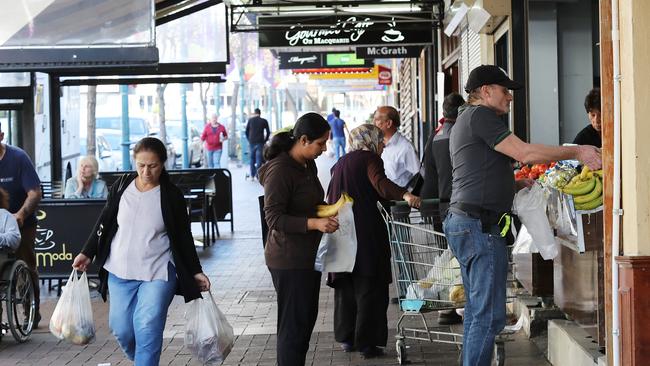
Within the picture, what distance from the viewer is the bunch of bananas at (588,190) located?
659 centimetres

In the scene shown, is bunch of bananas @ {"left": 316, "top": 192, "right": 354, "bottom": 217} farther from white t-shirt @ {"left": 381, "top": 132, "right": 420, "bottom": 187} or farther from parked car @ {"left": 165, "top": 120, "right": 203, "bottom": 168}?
parked car @ {"left": 165, "top": 120, "right": 203, "bottom": 168}

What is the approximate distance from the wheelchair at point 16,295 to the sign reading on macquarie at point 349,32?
26.0ft

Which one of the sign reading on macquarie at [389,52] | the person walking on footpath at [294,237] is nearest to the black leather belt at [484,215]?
the person walking on footpath at [294,237]

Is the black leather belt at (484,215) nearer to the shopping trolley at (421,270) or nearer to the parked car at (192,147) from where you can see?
the shopping trolley at (421,270)

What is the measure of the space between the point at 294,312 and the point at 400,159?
4.21 metres

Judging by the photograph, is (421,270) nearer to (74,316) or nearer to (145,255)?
(145,255)

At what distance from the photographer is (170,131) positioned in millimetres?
49031

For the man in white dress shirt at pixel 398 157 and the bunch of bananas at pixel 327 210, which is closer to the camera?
the bunch of bananas at pixel 327 210

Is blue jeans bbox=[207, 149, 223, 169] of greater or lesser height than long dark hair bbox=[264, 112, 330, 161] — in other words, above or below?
above

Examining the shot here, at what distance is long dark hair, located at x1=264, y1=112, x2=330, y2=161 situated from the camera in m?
6.84

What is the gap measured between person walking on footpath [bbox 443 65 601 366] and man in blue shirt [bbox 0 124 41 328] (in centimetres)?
524

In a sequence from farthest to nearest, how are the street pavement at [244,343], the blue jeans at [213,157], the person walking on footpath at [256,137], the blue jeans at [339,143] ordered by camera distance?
1. the blue jeans at [339,143]
2. the blue jeans at [213,157]
3. the person walking on footpath at [256,137]
4. the street pavement at [244,343]

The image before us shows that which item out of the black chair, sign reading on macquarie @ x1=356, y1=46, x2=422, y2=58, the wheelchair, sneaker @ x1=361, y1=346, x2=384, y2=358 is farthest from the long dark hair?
sign reading on macquarie @ x1=356, y1=46, x2=422, y2=58

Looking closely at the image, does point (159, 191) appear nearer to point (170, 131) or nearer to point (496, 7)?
point (496, 7)
